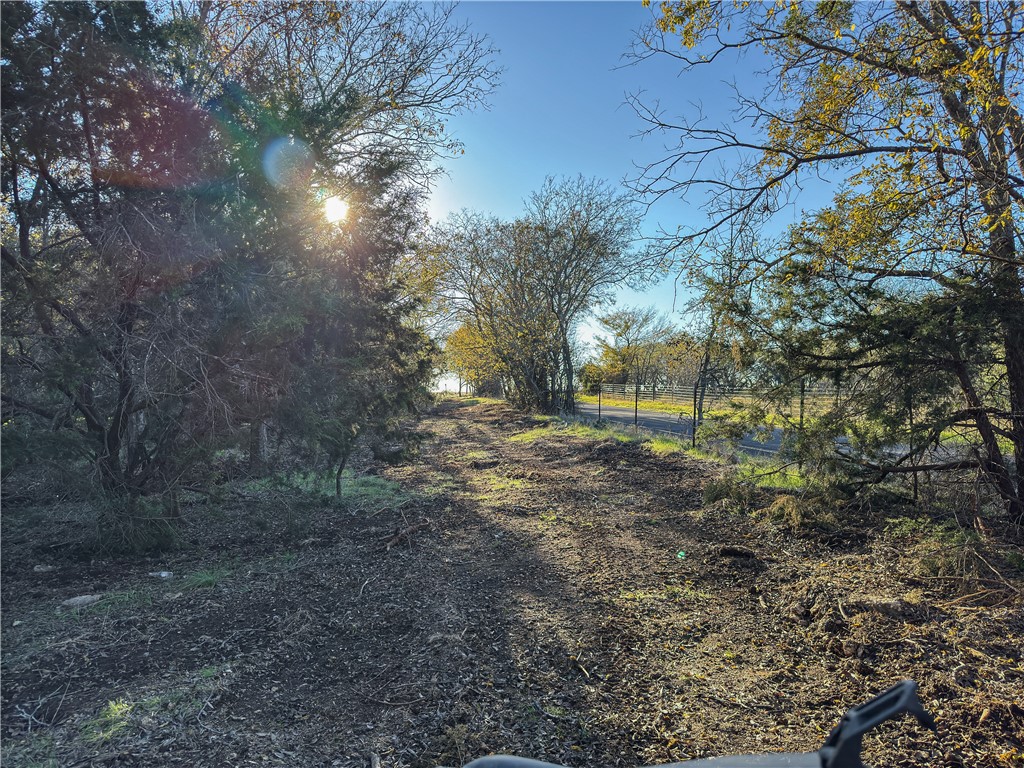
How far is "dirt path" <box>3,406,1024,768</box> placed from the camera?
256 cm

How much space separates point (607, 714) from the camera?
2816mm

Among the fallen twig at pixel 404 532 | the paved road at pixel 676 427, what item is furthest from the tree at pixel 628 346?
the fallen twig at pixel 404 532

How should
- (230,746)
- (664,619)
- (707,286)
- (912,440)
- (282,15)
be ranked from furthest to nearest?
(282,15) → (707,286) → (912,440) → (664,619) → (230,746)

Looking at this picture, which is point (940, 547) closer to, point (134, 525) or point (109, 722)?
point (109, 722)

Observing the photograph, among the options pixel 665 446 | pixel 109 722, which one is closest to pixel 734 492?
pixel 665 446

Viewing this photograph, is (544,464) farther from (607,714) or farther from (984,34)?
(984,34)

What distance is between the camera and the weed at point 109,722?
259 centimetres

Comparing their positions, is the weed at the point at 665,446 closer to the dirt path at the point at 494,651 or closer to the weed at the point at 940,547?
the dirt path at the point at 494,651

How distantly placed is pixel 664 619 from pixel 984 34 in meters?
4.78

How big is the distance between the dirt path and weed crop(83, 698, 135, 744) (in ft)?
0.04

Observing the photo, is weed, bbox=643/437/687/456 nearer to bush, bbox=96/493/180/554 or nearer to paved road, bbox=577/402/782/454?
paved road, bbox=577/402/782/454

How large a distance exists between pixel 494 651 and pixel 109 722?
2160 mm

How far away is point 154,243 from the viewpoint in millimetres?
4656

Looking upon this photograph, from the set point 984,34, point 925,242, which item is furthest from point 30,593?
point 984,34
